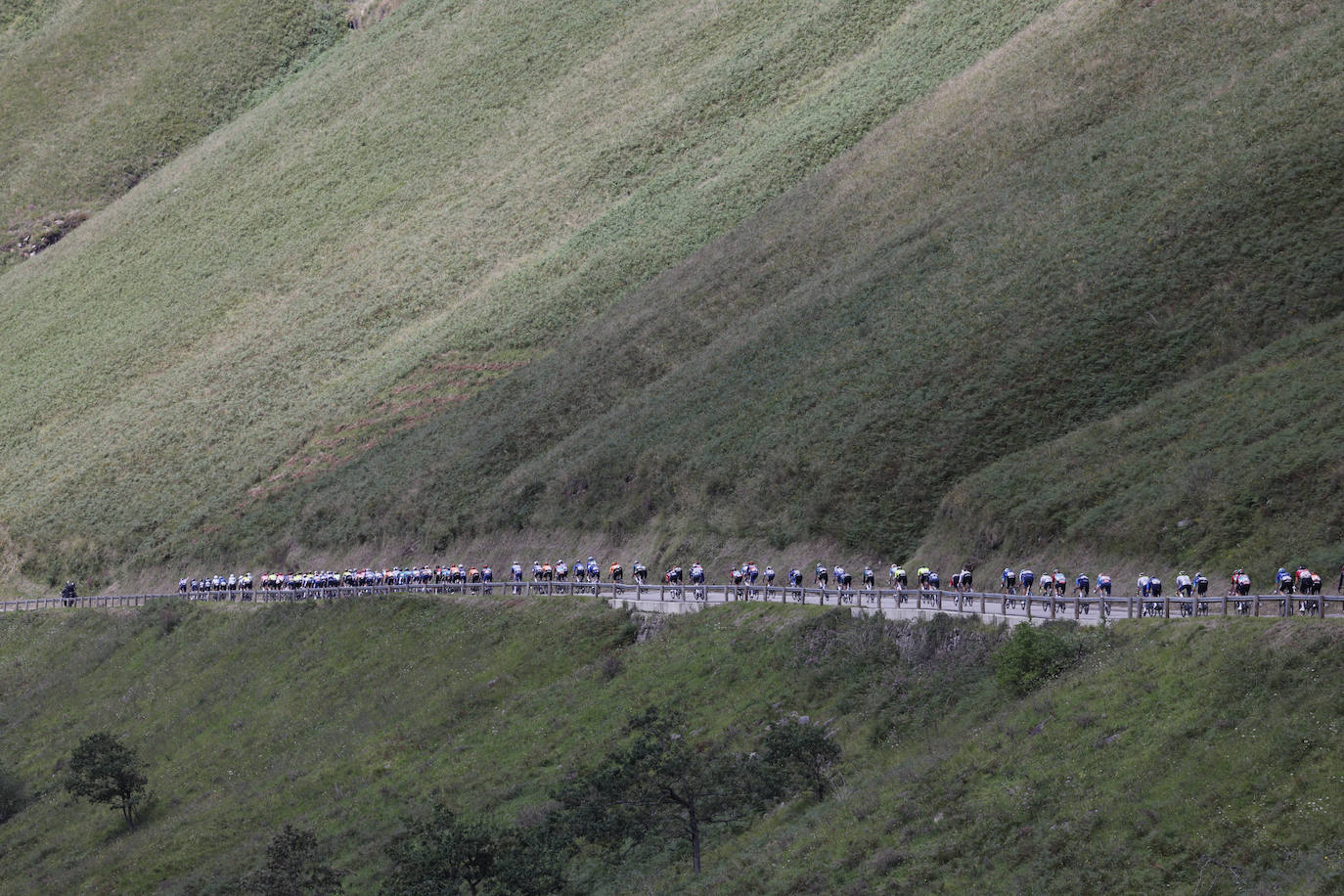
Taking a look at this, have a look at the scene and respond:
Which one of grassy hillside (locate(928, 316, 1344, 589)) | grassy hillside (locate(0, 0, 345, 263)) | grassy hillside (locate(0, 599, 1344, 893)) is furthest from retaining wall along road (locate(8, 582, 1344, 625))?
grassy hillside (locate(0, 0, 345, 263))

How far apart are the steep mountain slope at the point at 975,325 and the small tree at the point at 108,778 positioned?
20.6 meters

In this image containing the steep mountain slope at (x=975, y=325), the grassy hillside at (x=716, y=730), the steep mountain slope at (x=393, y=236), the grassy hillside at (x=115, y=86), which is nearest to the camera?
the grassy hillside at (x=716, y=730)

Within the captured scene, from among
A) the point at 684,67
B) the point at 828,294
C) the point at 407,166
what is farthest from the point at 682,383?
the point at 407,166

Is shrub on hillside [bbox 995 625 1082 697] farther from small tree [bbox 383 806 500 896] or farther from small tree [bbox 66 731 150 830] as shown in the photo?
small tree [bbox 66 731 150 830]

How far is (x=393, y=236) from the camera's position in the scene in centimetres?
12306

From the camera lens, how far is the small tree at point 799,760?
114 feet

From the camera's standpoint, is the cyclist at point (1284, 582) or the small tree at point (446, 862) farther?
the small tree at point (446, 862)

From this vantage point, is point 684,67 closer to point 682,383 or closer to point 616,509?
point 682,383

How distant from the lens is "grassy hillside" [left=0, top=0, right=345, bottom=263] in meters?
157

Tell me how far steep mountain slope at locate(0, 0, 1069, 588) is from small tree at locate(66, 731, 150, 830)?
87.2 ft

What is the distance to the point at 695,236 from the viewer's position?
3898 inches

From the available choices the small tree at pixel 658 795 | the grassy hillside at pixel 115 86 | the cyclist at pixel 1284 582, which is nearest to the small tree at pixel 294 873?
the small tree at pixel 658 795

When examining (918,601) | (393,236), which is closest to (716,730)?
(918,601)

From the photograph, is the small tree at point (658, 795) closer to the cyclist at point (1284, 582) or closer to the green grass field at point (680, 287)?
the cyclist at point (1284, 582)
